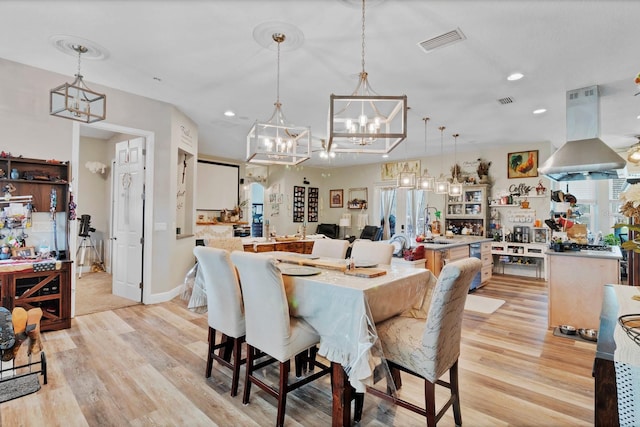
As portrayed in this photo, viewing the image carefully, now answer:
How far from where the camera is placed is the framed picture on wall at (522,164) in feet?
22.7

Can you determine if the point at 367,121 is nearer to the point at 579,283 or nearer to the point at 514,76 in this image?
the point at 514,76

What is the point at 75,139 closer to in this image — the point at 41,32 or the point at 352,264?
the point at 41,32

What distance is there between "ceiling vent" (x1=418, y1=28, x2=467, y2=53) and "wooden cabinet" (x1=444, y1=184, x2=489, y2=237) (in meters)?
4.94

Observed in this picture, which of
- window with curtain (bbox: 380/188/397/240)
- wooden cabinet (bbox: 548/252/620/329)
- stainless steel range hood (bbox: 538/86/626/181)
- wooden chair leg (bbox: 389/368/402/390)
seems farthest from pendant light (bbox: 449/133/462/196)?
wooden chair leg (bbox: 389/368/402/390)

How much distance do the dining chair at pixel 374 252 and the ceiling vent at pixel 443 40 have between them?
1895 millimetres

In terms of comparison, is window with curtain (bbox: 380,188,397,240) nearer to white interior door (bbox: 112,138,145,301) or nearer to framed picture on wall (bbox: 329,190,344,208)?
framed picture on wall (bbox: 329,190,344,208)

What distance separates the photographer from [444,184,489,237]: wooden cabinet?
734 cm

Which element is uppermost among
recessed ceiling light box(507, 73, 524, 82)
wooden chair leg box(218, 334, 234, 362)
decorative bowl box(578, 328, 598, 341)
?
recessed ceiling light box(507, 73, 524, 82)

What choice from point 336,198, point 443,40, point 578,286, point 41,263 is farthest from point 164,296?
point 336,198

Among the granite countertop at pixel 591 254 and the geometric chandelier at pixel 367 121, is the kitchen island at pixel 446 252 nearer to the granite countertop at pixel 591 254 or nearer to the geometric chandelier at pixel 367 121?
the granite countertop at pixel 591 254

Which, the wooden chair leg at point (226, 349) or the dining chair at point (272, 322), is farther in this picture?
the wooden chair leg at point (226, 349)

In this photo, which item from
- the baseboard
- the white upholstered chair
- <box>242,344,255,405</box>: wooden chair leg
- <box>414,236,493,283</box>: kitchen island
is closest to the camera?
<box>242,344,255,405</box>: wooden chair leg

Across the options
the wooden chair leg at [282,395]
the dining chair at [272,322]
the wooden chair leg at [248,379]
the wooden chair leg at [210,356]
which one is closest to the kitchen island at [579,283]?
the dining chair at [272,322]

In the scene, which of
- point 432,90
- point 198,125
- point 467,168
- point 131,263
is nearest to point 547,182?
point 467,168
